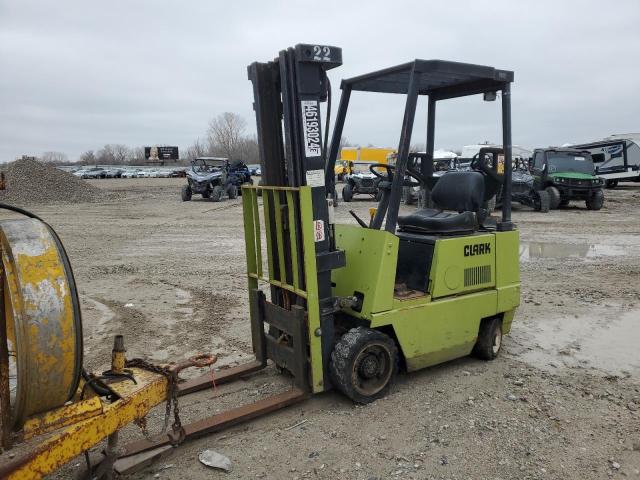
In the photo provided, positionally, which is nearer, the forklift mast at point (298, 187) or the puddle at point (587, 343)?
the forklift mast at point (298, 187)

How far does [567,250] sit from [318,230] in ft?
27.5

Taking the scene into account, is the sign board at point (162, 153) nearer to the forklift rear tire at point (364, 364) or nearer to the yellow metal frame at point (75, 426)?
the forklift rear tire at point (364, 364)

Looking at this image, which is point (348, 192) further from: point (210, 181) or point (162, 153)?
point (162, 153)

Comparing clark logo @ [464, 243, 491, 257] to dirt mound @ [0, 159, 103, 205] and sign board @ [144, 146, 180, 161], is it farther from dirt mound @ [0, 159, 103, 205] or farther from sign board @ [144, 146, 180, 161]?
sign board @ [144, 146, 180, 161]

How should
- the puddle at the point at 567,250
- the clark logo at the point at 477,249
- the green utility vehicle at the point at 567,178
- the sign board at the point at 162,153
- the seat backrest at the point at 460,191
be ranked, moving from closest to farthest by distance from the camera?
the clark logo at the point at 477,249 < the seat backrest at the point at 460,191 < the puddle at the point at 567,250 < the green utility vehicle at the point at 567,178 < the sign board at the point at 162,153

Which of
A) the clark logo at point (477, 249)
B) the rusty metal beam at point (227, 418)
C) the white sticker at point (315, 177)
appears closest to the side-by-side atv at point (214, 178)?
the clark logo at point (477, 249)

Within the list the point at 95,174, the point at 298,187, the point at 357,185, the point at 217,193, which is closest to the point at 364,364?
the point at 298,187

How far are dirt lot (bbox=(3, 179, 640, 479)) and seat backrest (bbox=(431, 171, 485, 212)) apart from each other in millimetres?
1416

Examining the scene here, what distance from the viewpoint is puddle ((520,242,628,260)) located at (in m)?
10.0

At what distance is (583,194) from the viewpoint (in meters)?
17.4

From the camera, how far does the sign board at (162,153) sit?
8200 cm

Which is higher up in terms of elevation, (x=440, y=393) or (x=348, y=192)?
(x=348, y=192)

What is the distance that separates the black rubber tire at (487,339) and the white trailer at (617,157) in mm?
24738

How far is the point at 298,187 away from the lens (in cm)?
364
